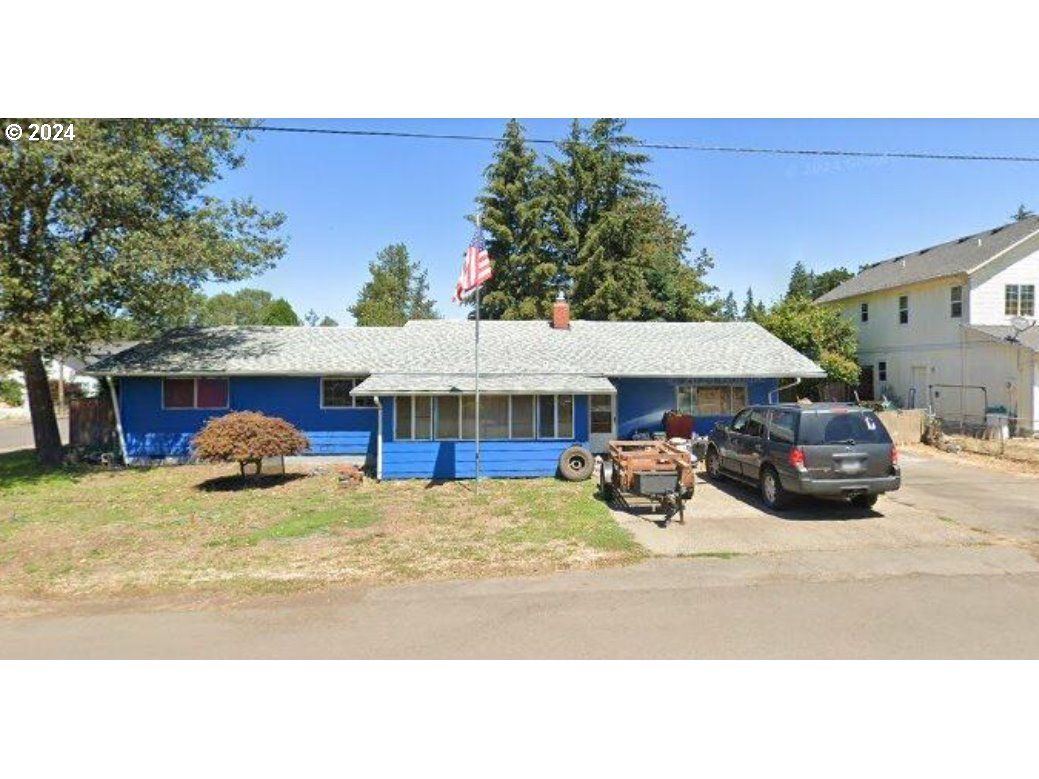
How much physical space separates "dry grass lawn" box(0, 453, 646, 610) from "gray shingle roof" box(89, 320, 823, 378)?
150 inches

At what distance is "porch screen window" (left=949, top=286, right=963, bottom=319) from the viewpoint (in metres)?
22.4

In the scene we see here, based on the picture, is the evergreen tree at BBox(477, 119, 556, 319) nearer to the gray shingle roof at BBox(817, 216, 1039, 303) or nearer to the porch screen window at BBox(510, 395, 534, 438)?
the gray shingle roof at BBox(817, 216, 1039, 303)

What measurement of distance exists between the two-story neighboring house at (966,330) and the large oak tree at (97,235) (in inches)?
1019

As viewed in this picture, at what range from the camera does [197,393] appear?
16.8m

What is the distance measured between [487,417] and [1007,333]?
65.2 ft

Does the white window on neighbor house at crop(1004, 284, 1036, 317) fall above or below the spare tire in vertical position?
above

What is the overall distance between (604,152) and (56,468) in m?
31.1

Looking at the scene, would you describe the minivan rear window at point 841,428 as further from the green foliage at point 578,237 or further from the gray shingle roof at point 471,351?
the green foliage at point 578,237

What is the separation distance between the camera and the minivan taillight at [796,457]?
9477 millimetres

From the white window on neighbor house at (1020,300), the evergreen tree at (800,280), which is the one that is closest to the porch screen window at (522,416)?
the white window on neighbor house at (1020,300)

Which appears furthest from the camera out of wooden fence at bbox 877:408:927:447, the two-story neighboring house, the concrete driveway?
the two-story neighboring house

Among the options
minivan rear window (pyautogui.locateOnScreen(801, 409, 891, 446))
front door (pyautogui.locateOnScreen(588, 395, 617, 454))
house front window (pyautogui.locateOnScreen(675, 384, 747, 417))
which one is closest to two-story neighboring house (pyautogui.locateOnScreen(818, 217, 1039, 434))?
house front window (pyautogui.locateOnScreen(675, 384, 747, 417))

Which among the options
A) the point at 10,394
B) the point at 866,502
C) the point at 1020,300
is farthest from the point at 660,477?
the point at 10,394

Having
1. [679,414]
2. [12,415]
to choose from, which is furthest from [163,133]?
[12,415]
